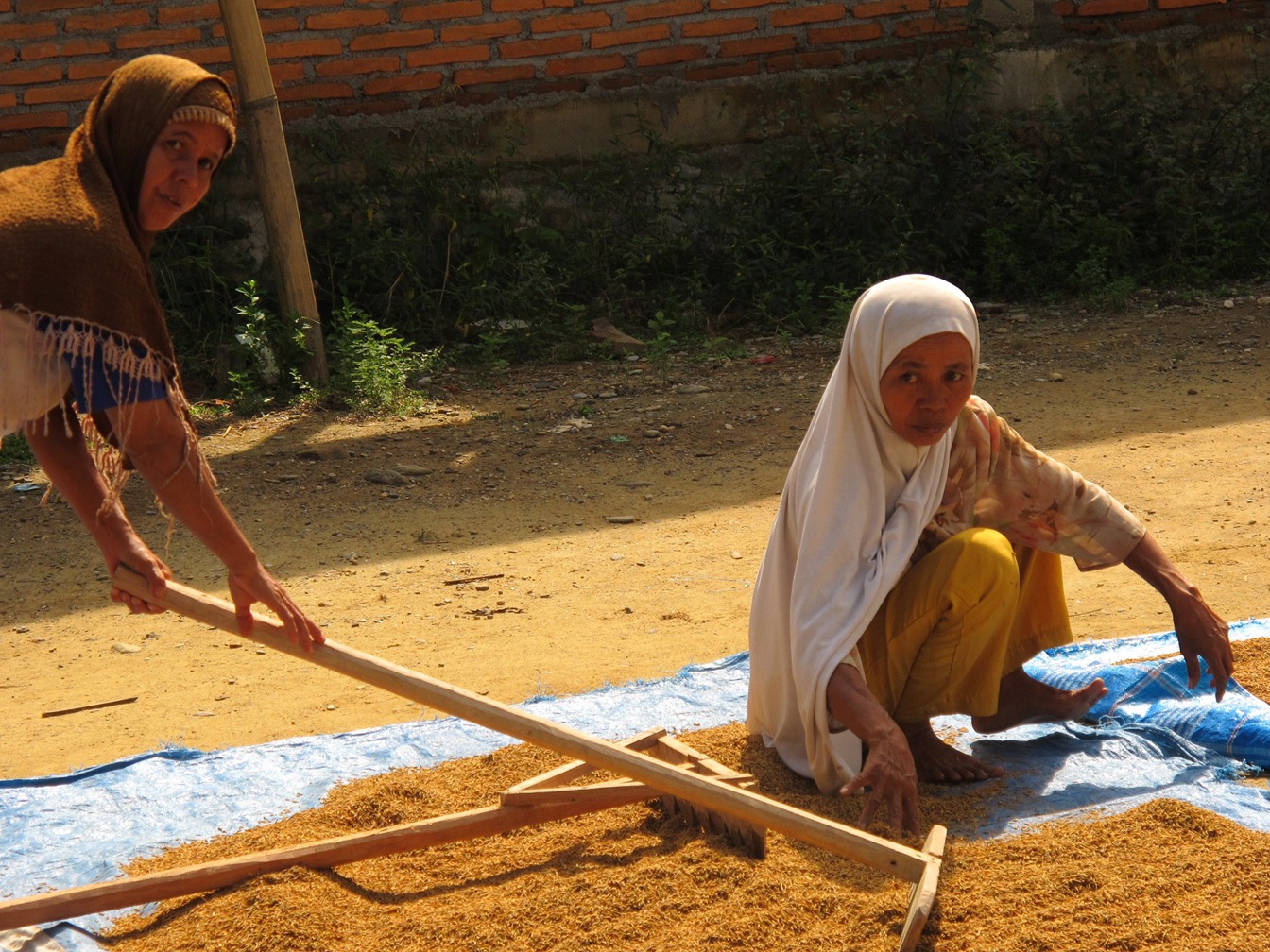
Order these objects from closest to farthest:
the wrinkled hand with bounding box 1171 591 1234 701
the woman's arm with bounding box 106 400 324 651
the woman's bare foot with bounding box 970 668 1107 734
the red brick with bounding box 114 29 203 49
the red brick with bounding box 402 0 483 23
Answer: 1. the woman's arm with bounding box 106 400 324 651
2. the wrinkled hand with bounding box 1171 591 1234 701
3. the woman's bare foot with bounding box 970 668 1107 734
4. the red brick with bounding box 114 29 203 49
5. the red brick with bounding box 402 0 483 23

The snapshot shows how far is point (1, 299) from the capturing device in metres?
2.44

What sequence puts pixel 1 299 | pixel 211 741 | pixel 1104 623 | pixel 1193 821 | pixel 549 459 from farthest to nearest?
1. pixel 549 459
2. pixel 1104 623
3. pixel 211 741
4. pixel 1193 821
5. pixel 1 299

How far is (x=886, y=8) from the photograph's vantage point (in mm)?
8336

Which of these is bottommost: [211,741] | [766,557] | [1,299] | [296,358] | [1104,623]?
[1104,623]

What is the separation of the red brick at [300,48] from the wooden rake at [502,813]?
5860mm

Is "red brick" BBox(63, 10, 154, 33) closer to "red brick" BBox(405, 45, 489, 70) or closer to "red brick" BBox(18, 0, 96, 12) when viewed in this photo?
"red brick" BBox(18, 0, 96, 12)

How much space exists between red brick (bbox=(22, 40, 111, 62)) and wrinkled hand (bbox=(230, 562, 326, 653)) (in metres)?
6.00

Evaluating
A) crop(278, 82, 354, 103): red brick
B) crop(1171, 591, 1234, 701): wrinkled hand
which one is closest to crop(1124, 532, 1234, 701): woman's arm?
crop(1171, 591, 1234, 701): wrinkled hand

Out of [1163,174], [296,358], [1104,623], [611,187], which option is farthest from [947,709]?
[1163,174]

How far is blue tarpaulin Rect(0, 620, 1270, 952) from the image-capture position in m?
3.06

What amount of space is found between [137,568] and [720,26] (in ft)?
21.1

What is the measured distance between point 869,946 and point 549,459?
3.98 metres

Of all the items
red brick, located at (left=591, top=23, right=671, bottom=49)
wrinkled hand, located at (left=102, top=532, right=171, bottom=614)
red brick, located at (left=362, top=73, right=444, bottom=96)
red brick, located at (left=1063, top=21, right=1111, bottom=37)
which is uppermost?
red brick, located at (left=591, top=23, right=671, bottom=49)

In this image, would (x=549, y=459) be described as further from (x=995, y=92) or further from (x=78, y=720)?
(x=995, y=92)
